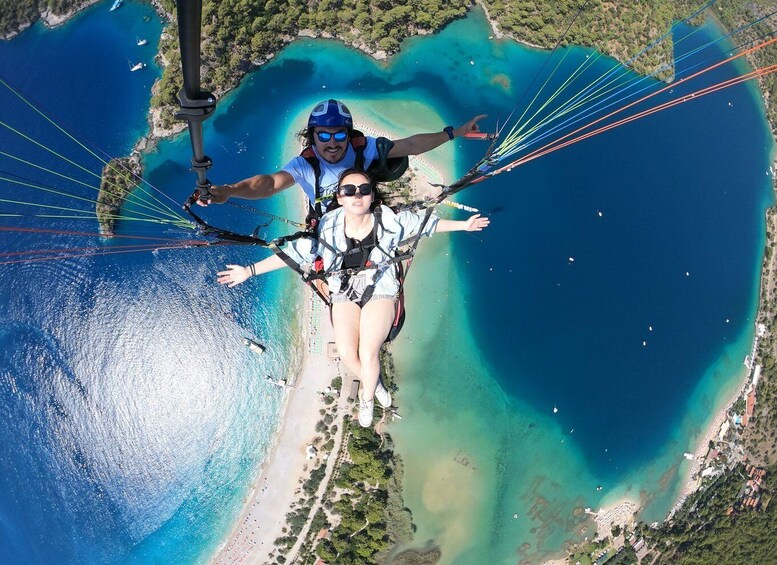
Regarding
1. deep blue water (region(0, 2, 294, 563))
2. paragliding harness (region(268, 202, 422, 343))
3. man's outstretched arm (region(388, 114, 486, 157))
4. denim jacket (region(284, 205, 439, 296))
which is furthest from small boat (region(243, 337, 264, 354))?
man's outstretched arm (region(388, 114, 486, 157))

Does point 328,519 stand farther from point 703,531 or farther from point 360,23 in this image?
point 360,23

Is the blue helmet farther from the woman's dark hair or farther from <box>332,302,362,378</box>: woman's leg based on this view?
<box>332,302,362,378</box>: woman's leg

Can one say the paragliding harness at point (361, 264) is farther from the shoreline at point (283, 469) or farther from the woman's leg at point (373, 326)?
the shoreline at point (283, 469)

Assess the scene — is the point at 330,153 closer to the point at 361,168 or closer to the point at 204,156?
the point at 361,168

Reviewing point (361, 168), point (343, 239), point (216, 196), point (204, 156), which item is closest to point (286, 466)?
point (343, 239)

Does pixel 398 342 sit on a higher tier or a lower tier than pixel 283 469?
higher

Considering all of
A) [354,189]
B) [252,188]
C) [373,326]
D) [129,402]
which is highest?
[129,402]
